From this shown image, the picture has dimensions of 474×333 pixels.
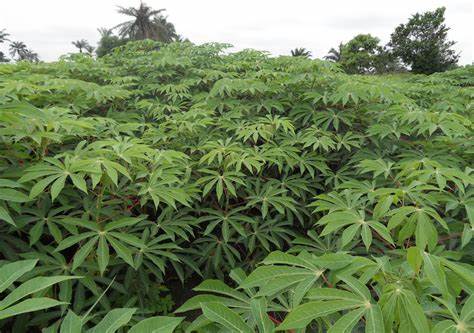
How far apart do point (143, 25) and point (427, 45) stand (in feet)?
80.1

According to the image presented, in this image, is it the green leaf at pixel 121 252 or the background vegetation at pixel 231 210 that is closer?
the background vegetation at pixel 231 210

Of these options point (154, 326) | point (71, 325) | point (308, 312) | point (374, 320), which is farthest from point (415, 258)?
point (71, 325)

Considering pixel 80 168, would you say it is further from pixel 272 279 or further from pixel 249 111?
pixel 249 111

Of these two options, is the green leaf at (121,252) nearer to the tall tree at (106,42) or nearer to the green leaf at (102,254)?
the green leaf at (102,254)

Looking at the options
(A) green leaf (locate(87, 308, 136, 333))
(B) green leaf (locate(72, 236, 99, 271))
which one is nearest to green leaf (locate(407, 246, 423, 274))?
(A) green leaf (locate(87, 308, 136, 333))

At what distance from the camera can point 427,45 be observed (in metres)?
20.8

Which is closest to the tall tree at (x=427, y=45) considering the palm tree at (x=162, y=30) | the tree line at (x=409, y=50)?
the tree line at (x=409, y=50)

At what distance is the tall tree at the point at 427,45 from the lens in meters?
21.0

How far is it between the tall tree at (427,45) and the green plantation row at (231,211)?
69.1 feet

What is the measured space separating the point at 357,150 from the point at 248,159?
1211 millimetres

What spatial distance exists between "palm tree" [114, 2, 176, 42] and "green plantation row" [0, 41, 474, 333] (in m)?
30.2

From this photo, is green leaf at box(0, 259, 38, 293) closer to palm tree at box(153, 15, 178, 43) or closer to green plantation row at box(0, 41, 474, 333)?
green plantation row at box(0, 41, 474, 333)

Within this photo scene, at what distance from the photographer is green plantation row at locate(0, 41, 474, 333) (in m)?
1.00

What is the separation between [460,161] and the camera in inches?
96.7
